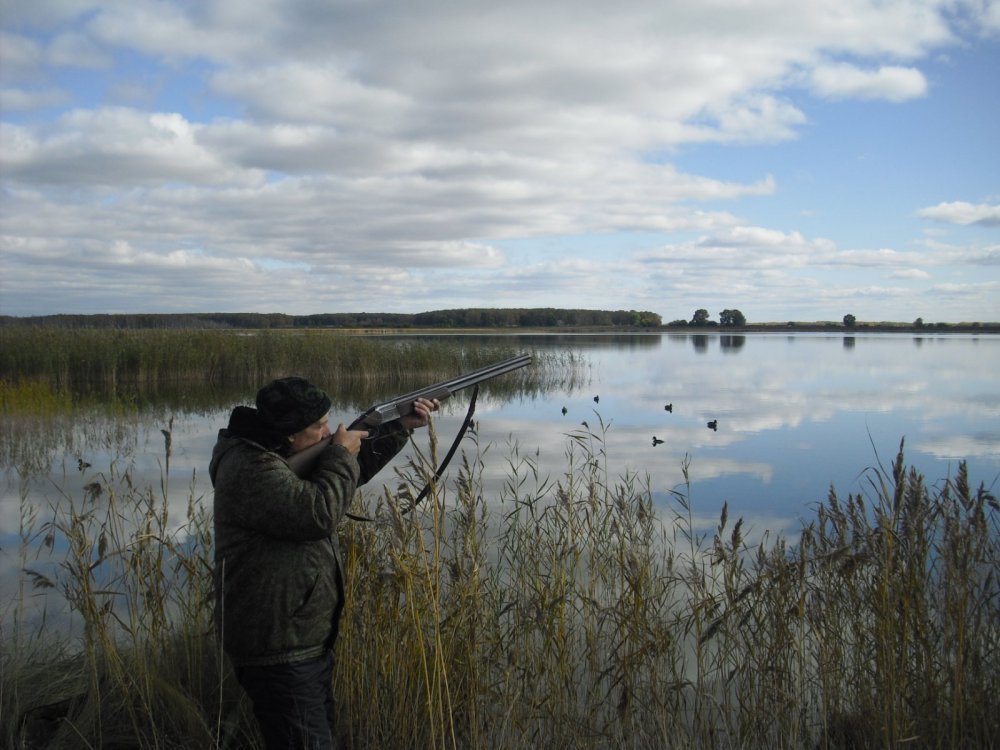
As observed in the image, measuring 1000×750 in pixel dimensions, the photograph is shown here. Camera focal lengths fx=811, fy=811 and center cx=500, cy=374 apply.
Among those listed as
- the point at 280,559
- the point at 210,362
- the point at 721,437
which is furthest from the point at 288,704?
the point at 210,362

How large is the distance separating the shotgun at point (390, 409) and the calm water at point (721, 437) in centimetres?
120

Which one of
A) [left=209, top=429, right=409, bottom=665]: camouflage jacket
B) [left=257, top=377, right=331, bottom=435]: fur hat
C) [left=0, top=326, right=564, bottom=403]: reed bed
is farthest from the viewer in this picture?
[left=0, top=326, right=564, bottom=403]: reed bed

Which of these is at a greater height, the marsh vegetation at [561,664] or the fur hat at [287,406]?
the fur hat at [287,406]

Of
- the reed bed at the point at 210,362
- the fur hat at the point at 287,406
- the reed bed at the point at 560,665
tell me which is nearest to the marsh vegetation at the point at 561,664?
the reed bed at the point at 560,665

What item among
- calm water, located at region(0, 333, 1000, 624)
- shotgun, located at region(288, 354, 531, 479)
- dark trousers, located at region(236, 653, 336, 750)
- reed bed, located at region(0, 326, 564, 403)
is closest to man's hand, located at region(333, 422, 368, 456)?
shotgun, located at region(288, 354, 531, 479)

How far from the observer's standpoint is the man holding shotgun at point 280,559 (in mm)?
2504

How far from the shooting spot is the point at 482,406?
17.9 m

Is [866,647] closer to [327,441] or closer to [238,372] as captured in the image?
[327,441]

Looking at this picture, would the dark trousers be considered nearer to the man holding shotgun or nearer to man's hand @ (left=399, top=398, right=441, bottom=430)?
the man holding shotgun

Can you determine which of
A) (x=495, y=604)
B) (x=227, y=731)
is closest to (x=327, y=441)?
(x=227, y=731)

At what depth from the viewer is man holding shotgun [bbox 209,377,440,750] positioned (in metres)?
2.50

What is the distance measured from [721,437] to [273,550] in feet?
38.1

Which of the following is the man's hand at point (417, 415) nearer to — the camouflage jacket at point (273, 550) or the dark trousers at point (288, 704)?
the camouflage jacket at point (273, 550)

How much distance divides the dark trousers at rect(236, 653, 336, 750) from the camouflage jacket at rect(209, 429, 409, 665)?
0.05 m
